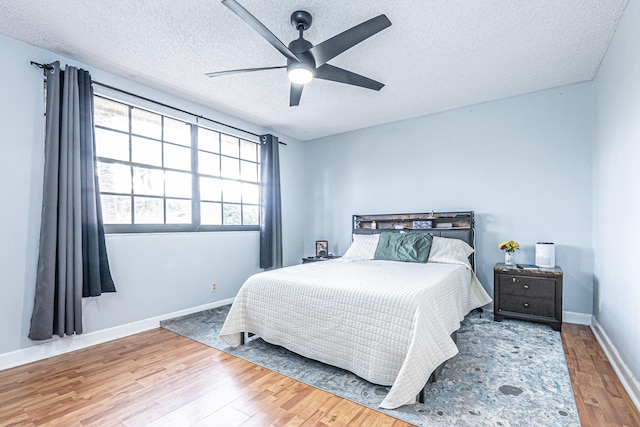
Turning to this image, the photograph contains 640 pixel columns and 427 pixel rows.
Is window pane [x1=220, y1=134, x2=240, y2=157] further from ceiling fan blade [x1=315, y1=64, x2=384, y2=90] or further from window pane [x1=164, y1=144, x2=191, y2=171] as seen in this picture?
ceiling fan blade [x1=315, y1=64, x2=384, y2=90]

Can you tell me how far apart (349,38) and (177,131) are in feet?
8.23

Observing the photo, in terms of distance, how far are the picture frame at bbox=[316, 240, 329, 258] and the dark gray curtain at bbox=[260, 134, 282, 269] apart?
63cm

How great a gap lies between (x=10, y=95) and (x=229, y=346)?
271 cm

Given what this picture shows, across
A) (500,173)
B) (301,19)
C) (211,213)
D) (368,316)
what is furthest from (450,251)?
(211,213)

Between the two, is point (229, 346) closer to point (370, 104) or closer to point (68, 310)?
point (68, 310)

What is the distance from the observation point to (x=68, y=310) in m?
2.48

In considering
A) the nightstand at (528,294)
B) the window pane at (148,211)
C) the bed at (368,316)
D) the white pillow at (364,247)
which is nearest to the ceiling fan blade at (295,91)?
the bed at (368,316)

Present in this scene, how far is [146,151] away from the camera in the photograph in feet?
10.7

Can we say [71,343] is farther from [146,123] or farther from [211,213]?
[146,123]

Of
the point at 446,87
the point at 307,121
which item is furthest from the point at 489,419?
the point at 307,121

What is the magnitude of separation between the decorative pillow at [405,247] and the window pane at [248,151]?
2274 millimetres

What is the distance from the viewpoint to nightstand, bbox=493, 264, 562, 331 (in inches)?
115

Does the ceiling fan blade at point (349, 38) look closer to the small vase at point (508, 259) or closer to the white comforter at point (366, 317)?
the white comforter at point (366, 317)

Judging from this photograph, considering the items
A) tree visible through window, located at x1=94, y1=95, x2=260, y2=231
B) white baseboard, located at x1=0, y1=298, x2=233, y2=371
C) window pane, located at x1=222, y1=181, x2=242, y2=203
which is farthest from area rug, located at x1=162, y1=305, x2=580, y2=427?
window pane, located at x1=222, y1=181, x2=242, y2=203
